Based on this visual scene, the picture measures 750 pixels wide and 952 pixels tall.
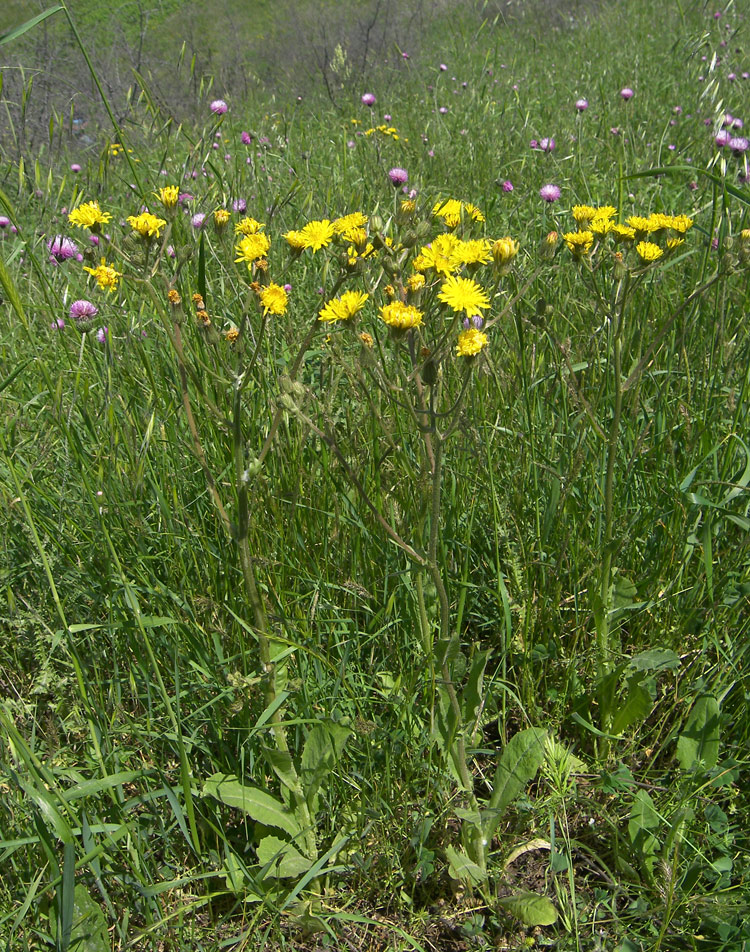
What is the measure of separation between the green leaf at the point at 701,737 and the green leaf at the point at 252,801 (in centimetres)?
69

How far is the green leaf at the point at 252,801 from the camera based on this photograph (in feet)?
3.86

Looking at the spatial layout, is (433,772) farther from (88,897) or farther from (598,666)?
(88,897)

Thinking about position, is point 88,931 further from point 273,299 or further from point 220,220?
point 220,220

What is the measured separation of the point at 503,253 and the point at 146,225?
24.1 inches

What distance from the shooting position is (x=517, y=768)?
120cm

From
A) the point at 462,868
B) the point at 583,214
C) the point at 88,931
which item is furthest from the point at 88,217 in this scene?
the point at 462,868

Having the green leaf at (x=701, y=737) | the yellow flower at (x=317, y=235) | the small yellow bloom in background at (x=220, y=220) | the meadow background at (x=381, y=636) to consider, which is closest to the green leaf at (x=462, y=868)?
the meadow background at (x=381, y=636)

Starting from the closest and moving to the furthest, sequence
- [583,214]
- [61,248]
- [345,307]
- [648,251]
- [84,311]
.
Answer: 1. [345,307]
2. [648,251]
3. [583,214]
4. [84,311]
5. [61,248]

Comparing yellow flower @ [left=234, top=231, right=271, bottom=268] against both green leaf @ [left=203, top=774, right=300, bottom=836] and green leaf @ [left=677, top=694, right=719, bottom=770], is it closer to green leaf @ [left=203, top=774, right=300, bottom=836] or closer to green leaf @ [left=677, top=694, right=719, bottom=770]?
green leaf @ [left=203, top=774, right=300, bottom=836]

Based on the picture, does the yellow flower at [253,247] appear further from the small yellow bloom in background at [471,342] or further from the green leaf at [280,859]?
the green leaf at [280,859]

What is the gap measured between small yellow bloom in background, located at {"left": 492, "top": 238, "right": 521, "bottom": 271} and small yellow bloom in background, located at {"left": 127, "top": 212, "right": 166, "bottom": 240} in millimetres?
585

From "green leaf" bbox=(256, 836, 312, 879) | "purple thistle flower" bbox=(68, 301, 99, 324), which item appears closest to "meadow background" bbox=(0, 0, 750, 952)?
"green leaf" bbox=(256, 836, 312, 879)

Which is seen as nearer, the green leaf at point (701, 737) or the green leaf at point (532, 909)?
the green leaf at point (532, 909)

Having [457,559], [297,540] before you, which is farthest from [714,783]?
[297,540]
